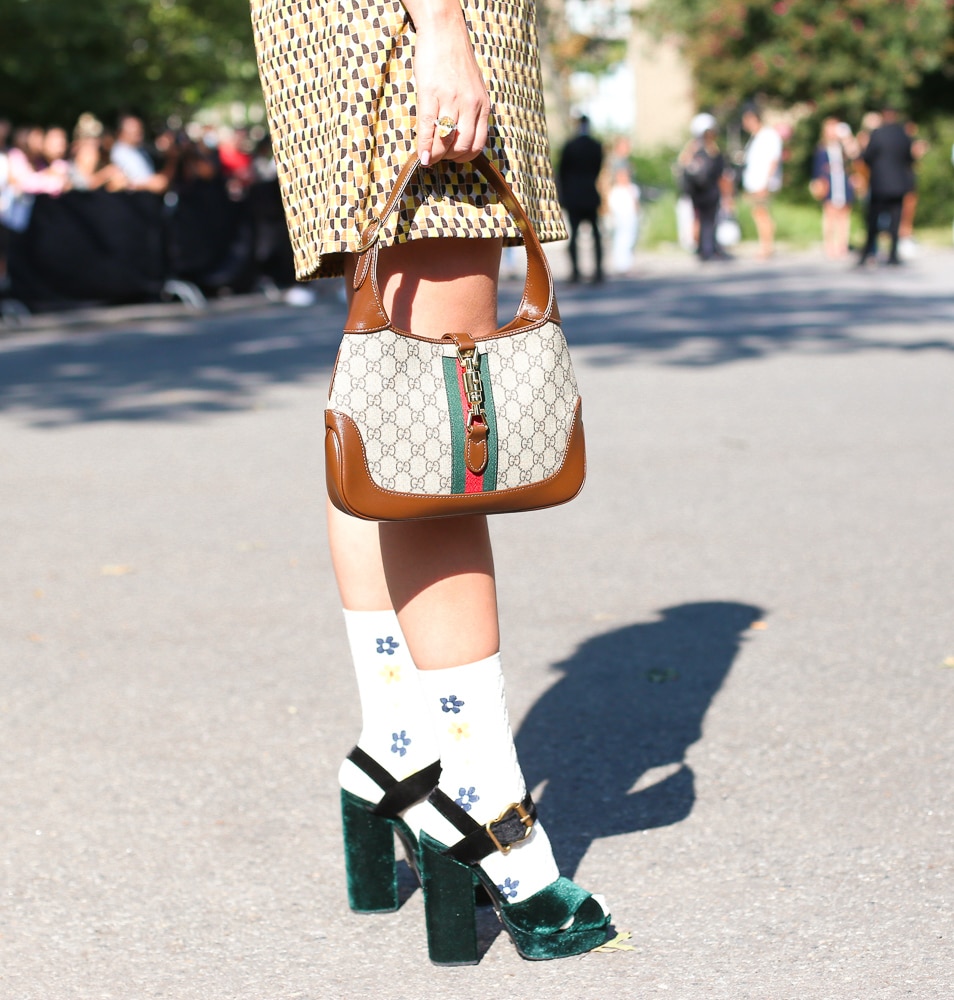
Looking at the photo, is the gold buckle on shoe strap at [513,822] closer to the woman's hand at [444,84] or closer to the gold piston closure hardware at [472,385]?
the gold piston closure hardware at [472,385]

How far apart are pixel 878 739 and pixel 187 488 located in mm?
3720

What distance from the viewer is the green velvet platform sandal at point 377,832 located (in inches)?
96.0

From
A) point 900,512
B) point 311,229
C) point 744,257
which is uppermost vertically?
point 311,229

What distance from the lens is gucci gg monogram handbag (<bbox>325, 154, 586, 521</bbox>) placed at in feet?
6.72

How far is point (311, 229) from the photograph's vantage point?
2211 mm

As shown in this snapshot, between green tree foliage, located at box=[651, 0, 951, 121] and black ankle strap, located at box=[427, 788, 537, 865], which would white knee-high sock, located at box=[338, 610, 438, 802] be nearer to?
black ankle strap, located at box=[427, 788, 537, 865]

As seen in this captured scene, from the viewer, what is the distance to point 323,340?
1188 cm

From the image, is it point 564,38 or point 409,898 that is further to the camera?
point 564,38

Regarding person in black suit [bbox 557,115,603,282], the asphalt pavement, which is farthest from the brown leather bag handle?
person in black suit [bbox 557,115,603,282]

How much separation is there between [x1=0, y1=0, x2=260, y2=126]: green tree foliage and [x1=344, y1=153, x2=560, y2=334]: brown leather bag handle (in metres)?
25.9

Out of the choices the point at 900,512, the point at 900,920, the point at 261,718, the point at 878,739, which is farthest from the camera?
the point at 900,512

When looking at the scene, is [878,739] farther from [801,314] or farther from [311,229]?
[801,314]

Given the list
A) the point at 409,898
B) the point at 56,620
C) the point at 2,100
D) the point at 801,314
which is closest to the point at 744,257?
the point at 801,314

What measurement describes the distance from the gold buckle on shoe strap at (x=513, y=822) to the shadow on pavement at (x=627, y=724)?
400mm
